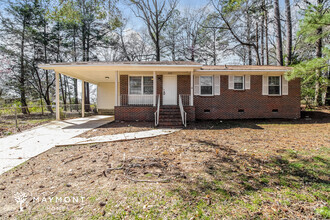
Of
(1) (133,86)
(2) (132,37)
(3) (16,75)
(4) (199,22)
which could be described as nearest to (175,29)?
Result: (4) (199,22)

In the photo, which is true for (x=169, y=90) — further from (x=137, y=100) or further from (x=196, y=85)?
(x=137, y=100)

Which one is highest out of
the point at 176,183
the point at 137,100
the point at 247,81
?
the point at 247,81

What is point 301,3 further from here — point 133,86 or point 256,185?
point 256,185

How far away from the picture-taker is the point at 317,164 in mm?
2916

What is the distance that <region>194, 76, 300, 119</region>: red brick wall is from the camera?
938 centimetres

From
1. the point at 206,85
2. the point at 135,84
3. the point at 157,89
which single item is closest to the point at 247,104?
the point at 206,85

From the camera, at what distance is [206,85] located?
9539mm

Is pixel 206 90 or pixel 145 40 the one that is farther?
pixel 145 40

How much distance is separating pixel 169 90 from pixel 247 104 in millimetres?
4849

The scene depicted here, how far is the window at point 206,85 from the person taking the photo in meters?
9.52

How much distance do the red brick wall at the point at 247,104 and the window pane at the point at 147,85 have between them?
9.28 feet

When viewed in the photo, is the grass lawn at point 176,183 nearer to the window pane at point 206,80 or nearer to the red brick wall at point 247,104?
the red brick wall at point 247,104

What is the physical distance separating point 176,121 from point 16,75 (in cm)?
1443

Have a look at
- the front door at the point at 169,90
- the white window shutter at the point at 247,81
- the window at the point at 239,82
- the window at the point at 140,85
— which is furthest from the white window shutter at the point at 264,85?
the window at the point at 140,85
